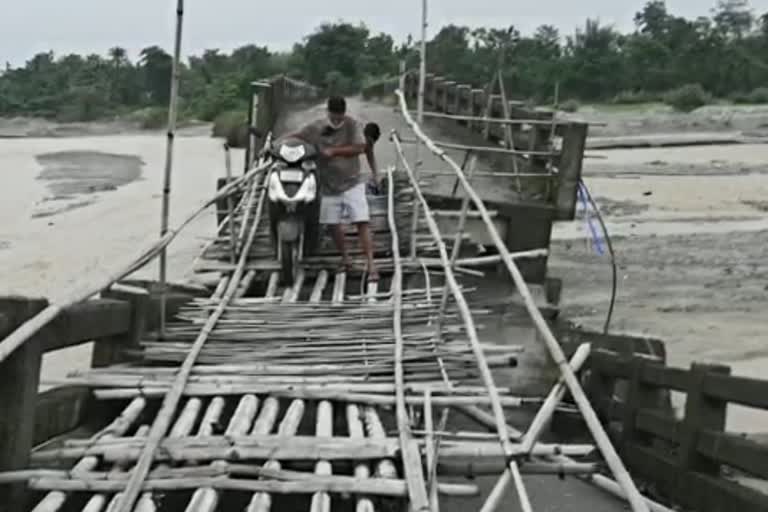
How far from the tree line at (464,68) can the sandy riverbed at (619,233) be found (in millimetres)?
6200

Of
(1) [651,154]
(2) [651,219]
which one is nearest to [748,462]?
(2) [651,219]

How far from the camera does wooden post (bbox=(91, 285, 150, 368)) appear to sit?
639 centimetres

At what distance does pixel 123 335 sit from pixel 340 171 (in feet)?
10.7

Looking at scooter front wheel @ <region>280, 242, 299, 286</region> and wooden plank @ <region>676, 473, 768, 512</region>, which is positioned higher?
scooter front wheel @ <region>280, 242, 299, 286</region>

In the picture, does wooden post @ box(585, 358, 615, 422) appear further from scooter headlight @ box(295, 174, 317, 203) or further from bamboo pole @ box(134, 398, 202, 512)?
bamboo pole @ box(134, 398, 202, 512)

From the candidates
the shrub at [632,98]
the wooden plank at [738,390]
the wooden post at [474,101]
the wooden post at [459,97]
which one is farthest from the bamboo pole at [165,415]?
the shrub at [632,98]

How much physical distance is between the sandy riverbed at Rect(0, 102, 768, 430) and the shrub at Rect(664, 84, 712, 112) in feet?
40.1

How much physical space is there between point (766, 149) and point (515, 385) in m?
26.1

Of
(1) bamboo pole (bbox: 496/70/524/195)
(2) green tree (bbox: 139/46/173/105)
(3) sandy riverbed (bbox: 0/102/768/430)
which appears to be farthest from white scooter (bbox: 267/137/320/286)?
(2) green tree (bbox: 139/46/173/105)

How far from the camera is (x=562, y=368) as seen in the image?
4.60 m

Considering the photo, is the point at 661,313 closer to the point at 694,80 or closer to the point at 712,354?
the point at 712,354

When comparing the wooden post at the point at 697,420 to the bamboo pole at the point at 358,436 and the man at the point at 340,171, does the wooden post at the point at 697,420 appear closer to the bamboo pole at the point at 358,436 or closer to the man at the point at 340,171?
the bamboo pole at the point at 358,436

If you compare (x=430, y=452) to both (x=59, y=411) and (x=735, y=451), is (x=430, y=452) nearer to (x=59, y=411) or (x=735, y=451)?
(x=59, y=411)

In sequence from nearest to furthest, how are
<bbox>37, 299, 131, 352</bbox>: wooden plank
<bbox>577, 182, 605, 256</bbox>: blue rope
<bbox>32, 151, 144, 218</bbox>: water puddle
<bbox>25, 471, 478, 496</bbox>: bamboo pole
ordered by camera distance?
<bbox>25, 471, 478, 496</bbox>: bamboo pole, <bbox>37, 299, 131, 352</bbox>: wooden plank, <bbox>577, 182, 605, 256</bbox>: blue rope, <bbox>32, 151, 144, 218</bbox>: water puddle
